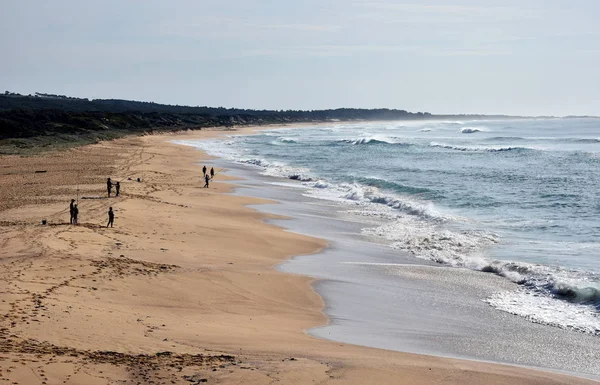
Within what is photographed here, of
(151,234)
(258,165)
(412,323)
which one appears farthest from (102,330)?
(258,165)

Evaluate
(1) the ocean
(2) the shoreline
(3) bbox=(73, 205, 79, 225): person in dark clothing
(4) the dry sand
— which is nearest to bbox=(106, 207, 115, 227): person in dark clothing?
(4) the dry sand

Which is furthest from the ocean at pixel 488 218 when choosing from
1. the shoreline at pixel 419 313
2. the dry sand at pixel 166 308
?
the dry sand at pixel 166 308

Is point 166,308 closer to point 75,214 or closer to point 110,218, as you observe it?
point 110,218

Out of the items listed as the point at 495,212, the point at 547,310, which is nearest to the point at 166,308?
the point at 547,310

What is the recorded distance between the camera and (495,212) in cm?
3016

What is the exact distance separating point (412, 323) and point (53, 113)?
74547 millimetres

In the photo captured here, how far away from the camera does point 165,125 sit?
11319cm

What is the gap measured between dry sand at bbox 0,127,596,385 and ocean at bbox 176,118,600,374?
185cm

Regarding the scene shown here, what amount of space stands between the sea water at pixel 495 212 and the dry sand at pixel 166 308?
430cm

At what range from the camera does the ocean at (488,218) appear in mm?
16266

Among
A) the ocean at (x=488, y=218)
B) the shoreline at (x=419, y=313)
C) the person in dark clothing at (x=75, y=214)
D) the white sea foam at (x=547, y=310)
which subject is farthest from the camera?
the person in dark clothing at (x=75, y=214)

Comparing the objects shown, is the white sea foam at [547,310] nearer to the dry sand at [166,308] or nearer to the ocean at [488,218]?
the ocean at [488,218]

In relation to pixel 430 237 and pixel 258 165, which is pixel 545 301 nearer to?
pixel 430 237

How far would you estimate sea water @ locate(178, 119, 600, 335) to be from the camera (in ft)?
54.0
